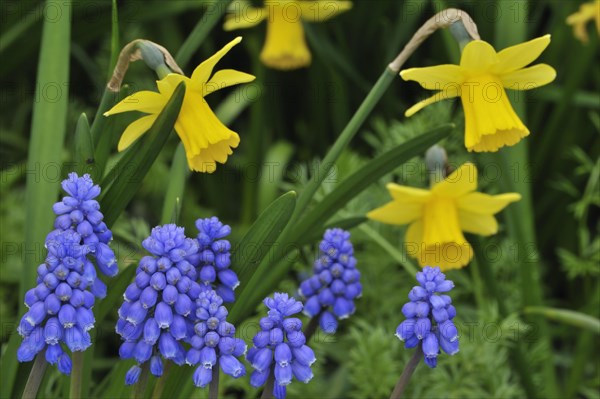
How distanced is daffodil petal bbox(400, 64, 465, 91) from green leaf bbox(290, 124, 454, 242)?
10 cm

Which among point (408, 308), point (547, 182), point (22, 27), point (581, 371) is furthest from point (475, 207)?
point (22, 27)

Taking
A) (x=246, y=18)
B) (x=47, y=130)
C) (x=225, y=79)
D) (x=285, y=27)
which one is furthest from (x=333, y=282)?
(x=246, y=18)

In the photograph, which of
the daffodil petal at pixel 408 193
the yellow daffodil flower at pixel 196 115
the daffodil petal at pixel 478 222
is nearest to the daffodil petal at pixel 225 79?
the yellow daffodil flower at pixel 196 115

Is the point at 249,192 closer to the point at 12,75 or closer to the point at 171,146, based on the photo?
the point at 171,146

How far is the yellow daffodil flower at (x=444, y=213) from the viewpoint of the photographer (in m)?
1.76

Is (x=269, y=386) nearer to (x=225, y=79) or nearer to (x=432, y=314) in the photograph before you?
(x=432, y=314)

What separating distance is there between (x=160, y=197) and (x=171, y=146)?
9.1 inches

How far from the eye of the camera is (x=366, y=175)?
1.72 metres

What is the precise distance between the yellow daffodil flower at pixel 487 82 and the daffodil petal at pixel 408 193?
179 mm

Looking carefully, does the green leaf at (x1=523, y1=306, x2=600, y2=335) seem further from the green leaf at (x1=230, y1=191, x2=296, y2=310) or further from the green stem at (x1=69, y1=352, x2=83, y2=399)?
the green stem at (x1=69, y1=352, x2=83, y2=399)

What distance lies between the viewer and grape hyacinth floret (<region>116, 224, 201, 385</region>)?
1.26 metres

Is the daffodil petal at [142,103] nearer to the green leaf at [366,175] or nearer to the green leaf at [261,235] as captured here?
the green leaf at [261,235]

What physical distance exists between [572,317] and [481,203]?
1.34 ft

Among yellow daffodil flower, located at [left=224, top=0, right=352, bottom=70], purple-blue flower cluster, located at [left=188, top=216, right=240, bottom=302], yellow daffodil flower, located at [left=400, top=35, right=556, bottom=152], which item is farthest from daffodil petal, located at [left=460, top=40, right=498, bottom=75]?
yellow daffodil flower, located at [left=224, top=0, right=352, bottom=70]
